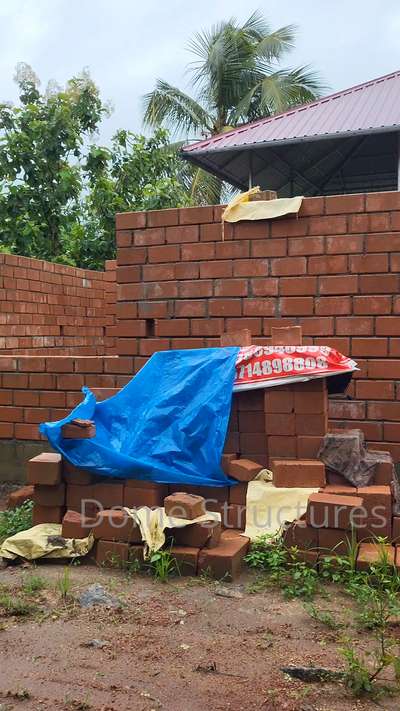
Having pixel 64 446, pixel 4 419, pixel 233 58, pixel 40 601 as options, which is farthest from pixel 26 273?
pixel 233 58

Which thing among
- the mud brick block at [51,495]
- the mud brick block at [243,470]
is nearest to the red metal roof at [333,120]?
the mud brick block at [243,470]

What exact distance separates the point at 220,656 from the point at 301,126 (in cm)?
837

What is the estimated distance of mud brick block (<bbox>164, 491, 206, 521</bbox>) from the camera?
12.0 ft

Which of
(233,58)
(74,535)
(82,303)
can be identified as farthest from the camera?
(233,58)

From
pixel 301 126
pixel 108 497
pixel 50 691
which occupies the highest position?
pixel 301 126

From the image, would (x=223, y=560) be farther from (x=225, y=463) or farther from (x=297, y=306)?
(x=297, y=306)

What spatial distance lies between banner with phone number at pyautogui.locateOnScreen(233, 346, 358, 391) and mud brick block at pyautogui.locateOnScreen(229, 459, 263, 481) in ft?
1.57

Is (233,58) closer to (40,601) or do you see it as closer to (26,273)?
(26,273)

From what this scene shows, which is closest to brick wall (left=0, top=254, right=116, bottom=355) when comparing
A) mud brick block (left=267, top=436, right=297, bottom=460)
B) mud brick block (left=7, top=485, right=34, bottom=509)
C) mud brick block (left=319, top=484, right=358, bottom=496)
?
mud brick block (left=7, top=485, right=34, bottom=509)

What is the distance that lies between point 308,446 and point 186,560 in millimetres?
1044

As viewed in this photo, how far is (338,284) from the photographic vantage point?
15.2 feet

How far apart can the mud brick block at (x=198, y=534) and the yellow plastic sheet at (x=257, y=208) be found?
2284 millimetres

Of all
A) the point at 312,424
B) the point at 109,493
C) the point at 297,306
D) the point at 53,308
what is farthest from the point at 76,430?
the point at 53,308

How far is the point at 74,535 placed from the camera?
3887 mm
